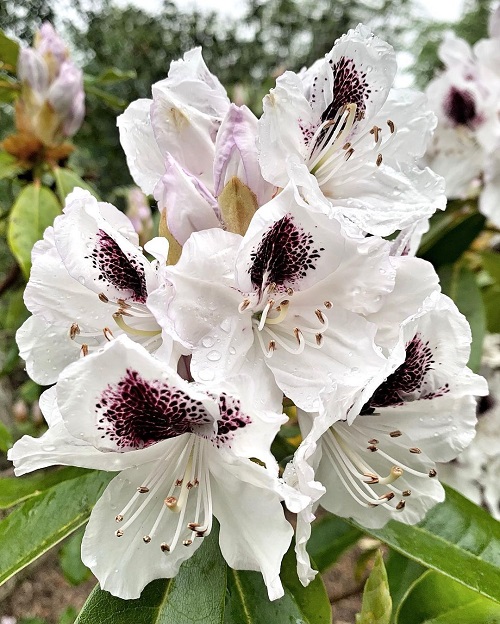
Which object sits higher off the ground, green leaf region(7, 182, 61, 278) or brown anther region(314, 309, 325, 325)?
brown anther region(314, 309, 325, 325)

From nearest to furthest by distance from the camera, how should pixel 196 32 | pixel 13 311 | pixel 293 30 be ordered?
pixel 13 311
pixel 196 32
pixel 293 30

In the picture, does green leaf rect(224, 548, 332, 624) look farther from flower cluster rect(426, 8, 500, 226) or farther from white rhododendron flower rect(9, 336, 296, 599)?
flower cluster rect(426, 8, 500, 226)

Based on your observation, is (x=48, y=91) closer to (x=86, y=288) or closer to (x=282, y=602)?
(x=86, y=288)

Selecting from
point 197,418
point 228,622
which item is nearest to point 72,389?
point 197,418

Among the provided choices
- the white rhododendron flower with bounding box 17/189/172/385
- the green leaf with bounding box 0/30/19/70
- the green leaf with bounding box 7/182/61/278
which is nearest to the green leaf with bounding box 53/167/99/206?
the green leaf with bounding box 7/182/61/278

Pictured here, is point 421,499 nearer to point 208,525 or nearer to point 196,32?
point 208,525

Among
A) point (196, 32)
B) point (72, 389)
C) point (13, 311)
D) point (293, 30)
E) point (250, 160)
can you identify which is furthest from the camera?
point (293, 30)
